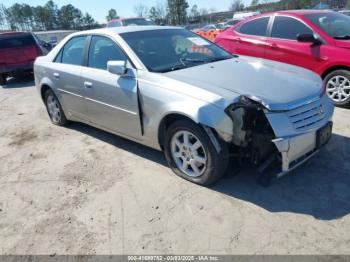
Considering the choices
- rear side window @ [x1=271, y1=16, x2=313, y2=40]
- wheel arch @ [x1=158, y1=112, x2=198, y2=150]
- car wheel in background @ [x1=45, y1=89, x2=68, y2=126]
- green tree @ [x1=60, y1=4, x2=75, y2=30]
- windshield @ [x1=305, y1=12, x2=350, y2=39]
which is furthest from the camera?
green tree @ [x1=60, y1=4, x2=75, y2=30]

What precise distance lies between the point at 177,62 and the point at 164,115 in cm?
84

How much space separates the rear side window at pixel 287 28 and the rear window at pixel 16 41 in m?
8.84

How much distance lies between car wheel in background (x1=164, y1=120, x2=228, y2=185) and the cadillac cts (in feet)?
0.03

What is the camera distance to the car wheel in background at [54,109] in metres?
5.65

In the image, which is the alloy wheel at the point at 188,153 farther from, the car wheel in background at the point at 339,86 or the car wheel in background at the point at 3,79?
the car wheel in background at the point at 3,79

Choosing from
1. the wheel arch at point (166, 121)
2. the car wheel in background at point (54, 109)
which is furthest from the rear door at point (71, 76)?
the wheel arch at point (166, 121)

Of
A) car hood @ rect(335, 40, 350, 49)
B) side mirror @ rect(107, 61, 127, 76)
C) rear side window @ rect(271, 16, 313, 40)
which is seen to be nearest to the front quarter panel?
side mirror @ rect(107, 61, 127, 76)

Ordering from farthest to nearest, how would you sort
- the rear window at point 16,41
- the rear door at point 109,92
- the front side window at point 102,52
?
the rear window at point 16,41, the front side window at point 102,52, the rear door at point 109,92

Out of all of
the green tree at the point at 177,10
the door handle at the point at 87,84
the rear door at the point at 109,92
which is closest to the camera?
the rear door at the point at 109,92

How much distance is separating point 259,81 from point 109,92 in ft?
5.96

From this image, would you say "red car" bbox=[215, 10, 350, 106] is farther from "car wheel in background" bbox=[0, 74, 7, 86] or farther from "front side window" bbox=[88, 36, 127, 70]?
"car wheel in background" bbox=[0, 74, 7, 86]

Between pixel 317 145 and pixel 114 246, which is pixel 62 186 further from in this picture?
pixel 317 145

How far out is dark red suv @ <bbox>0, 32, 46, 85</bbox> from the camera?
36.4 feet

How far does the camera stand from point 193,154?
350 cm
